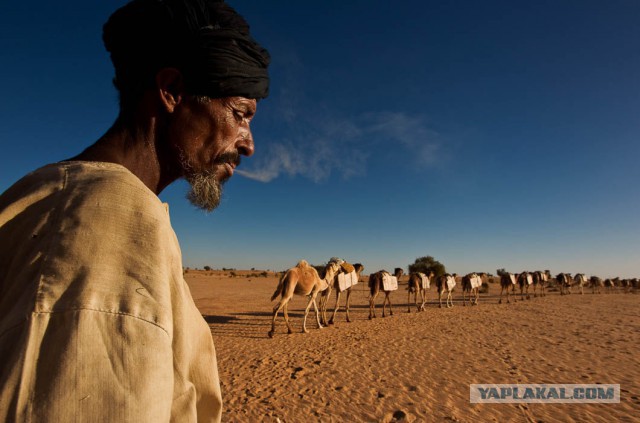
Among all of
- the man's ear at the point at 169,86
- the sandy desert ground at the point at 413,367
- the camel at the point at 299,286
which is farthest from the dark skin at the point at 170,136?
the camel at the point at 299,286

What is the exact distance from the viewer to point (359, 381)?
777cm

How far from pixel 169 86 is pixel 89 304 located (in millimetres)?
889

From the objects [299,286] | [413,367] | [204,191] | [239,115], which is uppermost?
[239,115]

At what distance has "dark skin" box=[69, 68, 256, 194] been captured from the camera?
1.08 m

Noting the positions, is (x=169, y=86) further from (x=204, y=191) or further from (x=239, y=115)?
(x=204, y=191)

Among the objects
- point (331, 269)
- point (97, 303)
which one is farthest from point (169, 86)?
point (331, 269)

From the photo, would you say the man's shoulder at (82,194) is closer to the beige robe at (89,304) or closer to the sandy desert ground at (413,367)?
the beige robe at (89,304)

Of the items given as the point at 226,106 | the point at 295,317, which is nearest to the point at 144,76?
the point at 226,106

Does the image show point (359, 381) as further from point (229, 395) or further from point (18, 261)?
point (18, 261)

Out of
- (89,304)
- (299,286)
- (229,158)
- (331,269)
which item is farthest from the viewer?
(331,269)

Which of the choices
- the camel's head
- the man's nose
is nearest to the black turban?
the man's nose

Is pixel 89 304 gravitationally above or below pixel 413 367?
above

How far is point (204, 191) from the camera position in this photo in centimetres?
131

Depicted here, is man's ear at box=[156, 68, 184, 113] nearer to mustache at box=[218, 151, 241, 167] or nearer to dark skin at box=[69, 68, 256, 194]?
dark skin at box=[69, 68, 256, 194]
